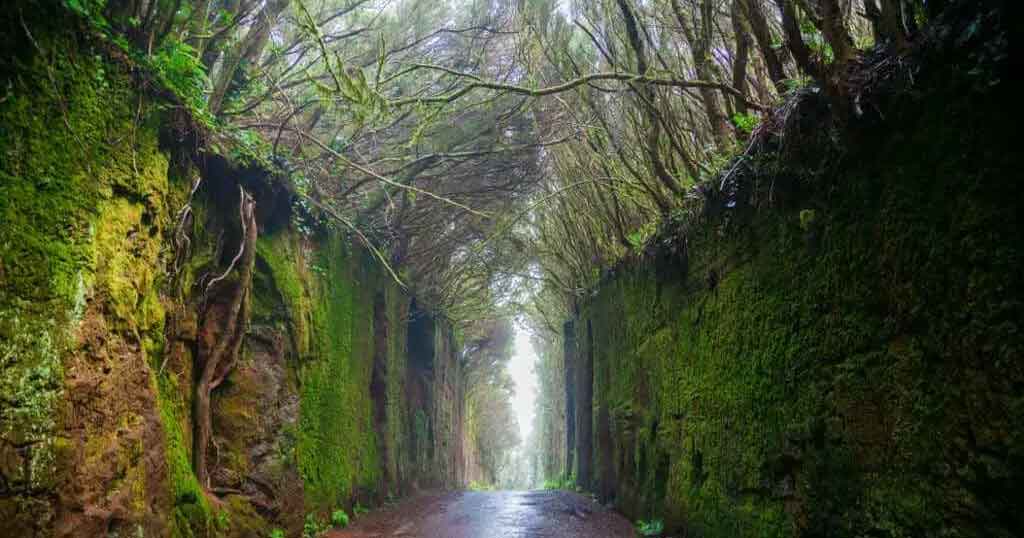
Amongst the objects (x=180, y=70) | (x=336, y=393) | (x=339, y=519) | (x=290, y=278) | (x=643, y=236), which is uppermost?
(x=180, y=70)

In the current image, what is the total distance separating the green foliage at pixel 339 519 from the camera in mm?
8164

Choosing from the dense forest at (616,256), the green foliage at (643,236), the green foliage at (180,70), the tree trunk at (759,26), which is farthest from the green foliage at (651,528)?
the green foliage at (180,70)

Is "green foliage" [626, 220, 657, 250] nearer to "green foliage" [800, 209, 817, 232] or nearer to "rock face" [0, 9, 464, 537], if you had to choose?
"green foliage" [800, 209, 817, 232]

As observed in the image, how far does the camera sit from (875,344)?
3.31 metres

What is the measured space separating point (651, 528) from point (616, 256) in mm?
4438

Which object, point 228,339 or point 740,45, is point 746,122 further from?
point 228,339

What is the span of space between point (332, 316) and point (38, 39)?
559 centimetres

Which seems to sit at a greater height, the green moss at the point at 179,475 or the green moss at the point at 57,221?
the green moss at the point at 57,221

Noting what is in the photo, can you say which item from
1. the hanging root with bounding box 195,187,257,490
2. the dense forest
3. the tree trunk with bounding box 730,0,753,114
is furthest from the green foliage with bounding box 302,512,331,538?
the tree trunk with bounding box 730,0,753,114

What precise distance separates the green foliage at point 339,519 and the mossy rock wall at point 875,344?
437 cm

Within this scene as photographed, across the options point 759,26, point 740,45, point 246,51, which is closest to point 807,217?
point 759,26

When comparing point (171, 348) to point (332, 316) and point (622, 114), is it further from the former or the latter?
point (622, 114)

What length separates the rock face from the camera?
11.0ft

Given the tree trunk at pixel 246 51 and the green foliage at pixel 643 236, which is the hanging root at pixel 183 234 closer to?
the tree trunk at pixel 246 51
